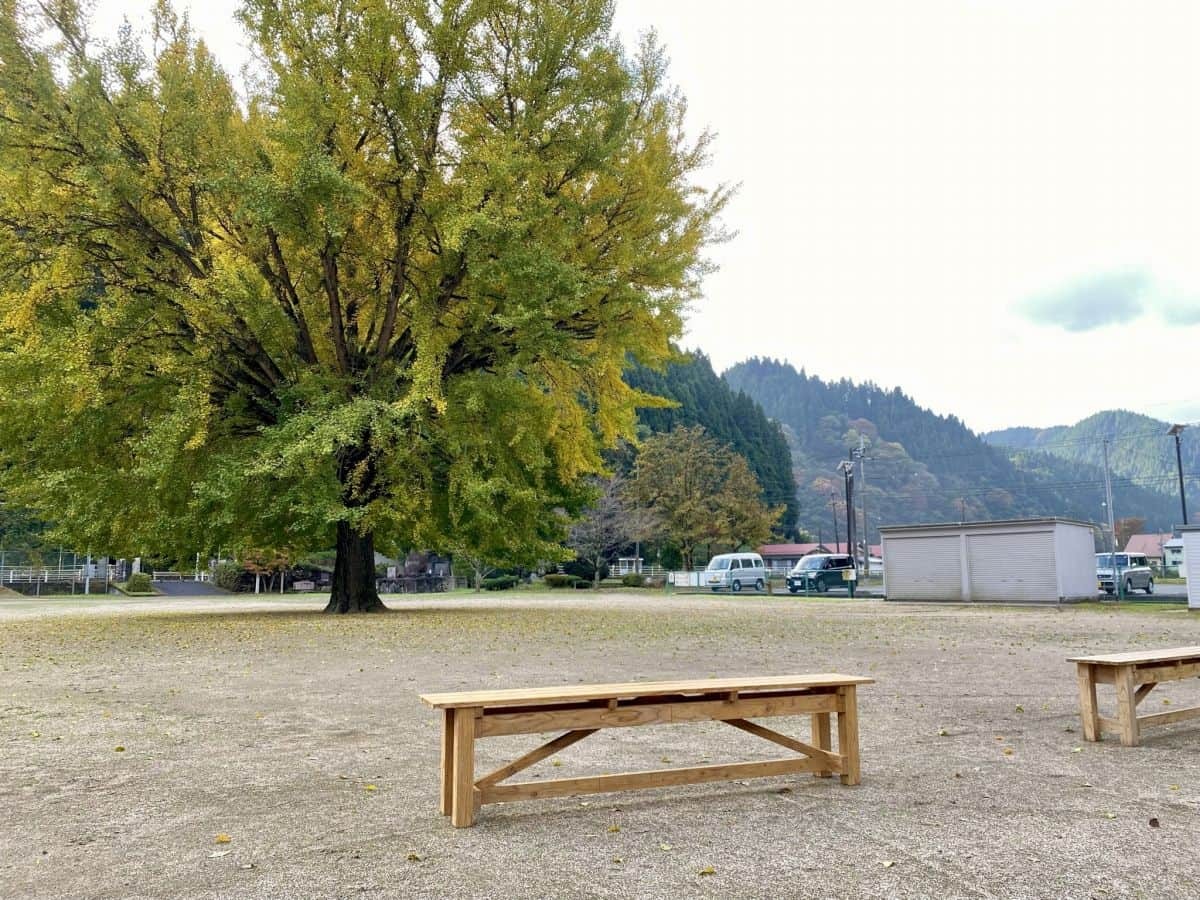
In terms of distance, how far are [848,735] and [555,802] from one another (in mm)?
1683

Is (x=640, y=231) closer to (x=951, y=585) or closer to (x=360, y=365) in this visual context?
(x=360, y=365)

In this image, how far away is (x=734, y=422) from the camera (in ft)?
342

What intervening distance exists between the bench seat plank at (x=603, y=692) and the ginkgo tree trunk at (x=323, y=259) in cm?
1270

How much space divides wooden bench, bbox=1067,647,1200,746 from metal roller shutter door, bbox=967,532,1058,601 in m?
25.6

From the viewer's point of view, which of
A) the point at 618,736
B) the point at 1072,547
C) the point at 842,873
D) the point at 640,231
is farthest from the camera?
the point at 1072,547

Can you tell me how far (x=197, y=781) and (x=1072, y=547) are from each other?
32.0 meters

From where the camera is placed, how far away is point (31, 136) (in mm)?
16344

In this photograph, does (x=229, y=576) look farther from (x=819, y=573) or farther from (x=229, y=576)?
(x=819, y=573)

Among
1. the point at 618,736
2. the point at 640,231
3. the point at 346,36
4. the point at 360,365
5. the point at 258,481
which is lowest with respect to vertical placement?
the point at 618,736

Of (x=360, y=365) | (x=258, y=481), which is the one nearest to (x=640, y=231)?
(x=360, y=365)

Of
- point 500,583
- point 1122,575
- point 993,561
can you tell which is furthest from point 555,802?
point 500,583

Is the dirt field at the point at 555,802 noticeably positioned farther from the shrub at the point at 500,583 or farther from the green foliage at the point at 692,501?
the green foliage at the point at 692,501

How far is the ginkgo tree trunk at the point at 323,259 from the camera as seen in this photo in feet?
54.6

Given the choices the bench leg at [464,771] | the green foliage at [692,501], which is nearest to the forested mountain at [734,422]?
the green foliage at [692,501]
